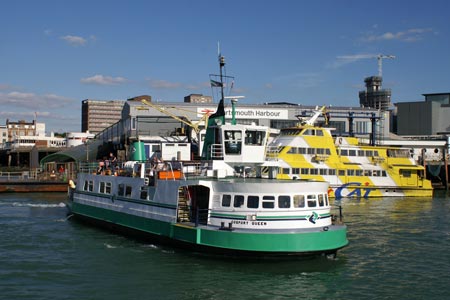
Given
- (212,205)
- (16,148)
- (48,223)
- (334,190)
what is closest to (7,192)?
(48,223)

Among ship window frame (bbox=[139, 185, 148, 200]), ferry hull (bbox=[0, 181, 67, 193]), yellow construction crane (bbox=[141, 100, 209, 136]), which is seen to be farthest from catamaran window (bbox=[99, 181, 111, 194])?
yellow construction crane (bbox=[141, 100, 209, 136])

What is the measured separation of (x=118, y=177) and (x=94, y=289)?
36.7 ft

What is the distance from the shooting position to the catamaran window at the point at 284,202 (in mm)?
20656

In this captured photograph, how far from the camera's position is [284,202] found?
20672mm

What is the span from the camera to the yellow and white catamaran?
5141 cm

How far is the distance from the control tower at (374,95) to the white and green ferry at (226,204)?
133 meters

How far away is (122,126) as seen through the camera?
78.4 m

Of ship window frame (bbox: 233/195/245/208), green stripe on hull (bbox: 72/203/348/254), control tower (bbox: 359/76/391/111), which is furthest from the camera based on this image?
control tower (bbox: 359/76/391/111)

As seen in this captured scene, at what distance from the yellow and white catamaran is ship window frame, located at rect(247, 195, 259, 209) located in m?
28.9

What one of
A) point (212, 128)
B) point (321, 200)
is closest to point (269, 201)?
point (321, 200)

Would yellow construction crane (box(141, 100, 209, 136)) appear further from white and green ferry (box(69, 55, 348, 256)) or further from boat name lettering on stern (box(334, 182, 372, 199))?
white and green ferry (box(69, 55, 348, 256))

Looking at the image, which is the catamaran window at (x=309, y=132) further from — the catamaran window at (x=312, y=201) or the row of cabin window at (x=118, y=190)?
the catamaran window at (x=312, y=201)

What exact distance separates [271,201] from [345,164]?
35.0m

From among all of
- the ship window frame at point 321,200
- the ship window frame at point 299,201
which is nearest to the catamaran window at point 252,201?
the ship window frame at point 299,201
